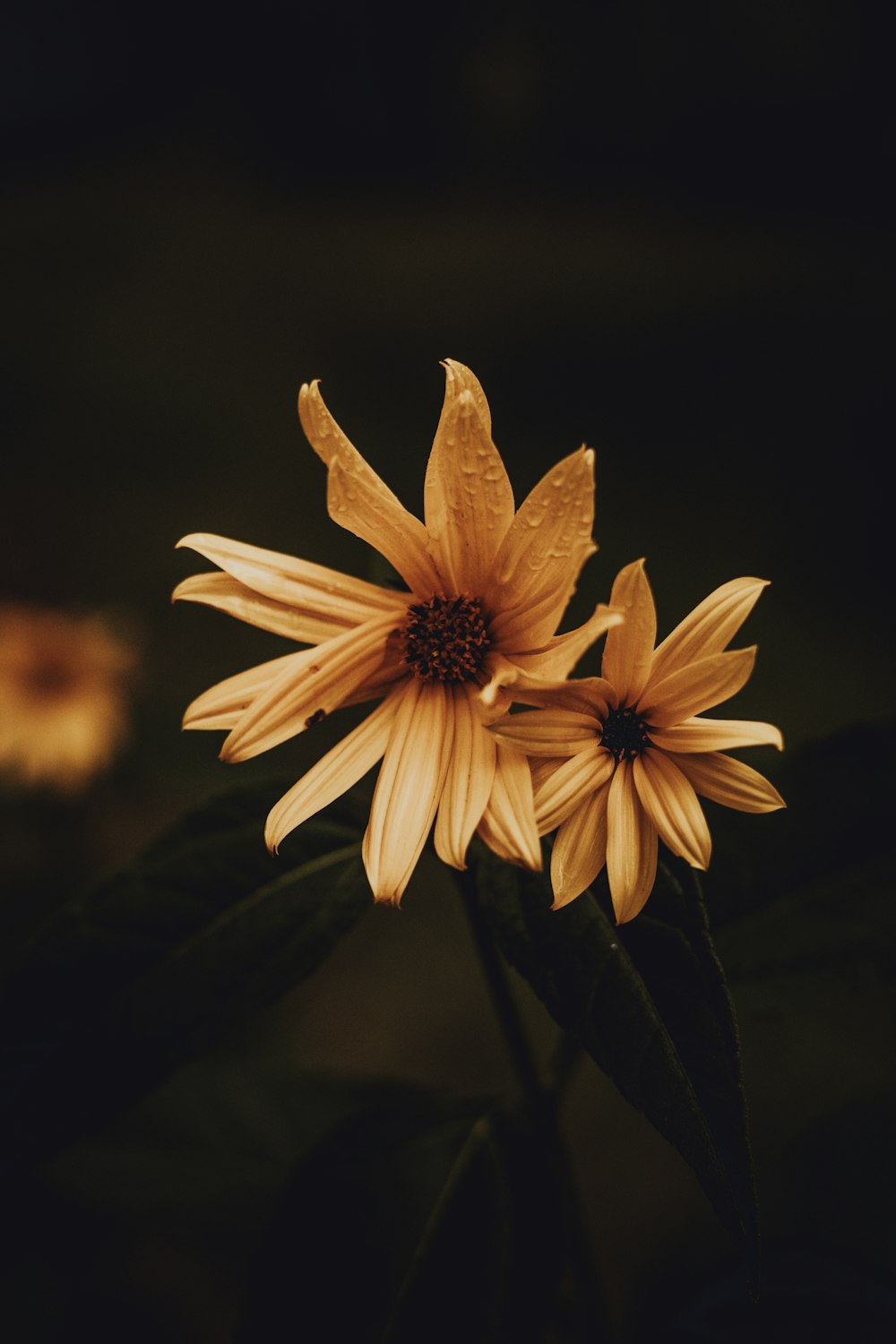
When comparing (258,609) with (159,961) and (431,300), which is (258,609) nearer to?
(159,961)

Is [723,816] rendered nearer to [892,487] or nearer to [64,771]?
[64,771]

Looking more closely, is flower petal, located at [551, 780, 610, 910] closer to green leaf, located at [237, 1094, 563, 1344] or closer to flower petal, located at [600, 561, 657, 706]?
flower petal, located at [600, 561, 657, 706]

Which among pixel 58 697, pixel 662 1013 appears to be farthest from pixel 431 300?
pixel 662 1013

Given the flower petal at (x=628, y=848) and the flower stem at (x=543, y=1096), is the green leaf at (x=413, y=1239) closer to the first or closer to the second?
the flower stem at (x=543, y=1096)

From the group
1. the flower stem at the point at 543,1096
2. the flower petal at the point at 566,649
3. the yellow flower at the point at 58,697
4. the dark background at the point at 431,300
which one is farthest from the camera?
the dark background at the point at 431,300

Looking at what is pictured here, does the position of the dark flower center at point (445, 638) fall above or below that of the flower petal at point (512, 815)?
above

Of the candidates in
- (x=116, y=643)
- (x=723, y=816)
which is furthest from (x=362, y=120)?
(x=723, y=816)

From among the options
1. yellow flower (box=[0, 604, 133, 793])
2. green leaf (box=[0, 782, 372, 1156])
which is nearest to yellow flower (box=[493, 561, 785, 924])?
green leaf (box=[0, 782, 372, 1156])

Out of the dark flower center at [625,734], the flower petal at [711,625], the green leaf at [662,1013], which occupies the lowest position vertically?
the green leaf at [662,1013]

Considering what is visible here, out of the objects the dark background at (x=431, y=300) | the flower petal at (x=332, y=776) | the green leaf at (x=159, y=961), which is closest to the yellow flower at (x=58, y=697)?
the dark background at (x=431, y=300)
